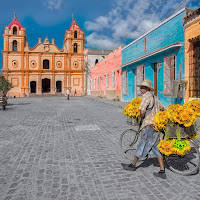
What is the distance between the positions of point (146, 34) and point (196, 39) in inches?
240

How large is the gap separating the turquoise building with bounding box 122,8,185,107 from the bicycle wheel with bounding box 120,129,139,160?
7.19m

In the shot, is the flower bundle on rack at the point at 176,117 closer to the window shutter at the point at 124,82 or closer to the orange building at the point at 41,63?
the window shutter at the point at 124,82

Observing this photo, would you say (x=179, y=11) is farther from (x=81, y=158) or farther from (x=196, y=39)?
(x=81, y=158)

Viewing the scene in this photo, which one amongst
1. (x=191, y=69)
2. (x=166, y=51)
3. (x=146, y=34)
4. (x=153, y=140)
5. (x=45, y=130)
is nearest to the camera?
(x=153, y=140)

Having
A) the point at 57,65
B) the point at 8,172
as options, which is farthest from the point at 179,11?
the point at 57,65

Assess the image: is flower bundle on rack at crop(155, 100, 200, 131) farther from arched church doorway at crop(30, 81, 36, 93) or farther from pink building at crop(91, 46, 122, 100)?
arched church doorway at crop(30, 81, 36, 93)

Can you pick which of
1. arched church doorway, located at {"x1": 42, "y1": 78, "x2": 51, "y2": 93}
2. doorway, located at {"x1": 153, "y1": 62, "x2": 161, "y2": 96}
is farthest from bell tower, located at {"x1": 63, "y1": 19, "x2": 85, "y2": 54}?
doorway, located at {"x1": 153, "y1": 62, "x2": 161, "y2": 96}

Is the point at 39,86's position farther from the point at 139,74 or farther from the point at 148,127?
the point at 148,127

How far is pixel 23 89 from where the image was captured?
4266cm

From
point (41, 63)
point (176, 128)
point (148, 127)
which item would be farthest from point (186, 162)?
point (41, 63)

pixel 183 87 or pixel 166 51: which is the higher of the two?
pixel 166 51

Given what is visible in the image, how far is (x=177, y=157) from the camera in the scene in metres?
3.66

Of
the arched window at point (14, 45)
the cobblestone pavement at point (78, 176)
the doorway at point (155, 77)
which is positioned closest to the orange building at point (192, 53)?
the doorway at point (155, 77)

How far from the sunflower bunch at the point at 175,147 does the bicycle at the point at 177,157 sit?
0.64 feet
